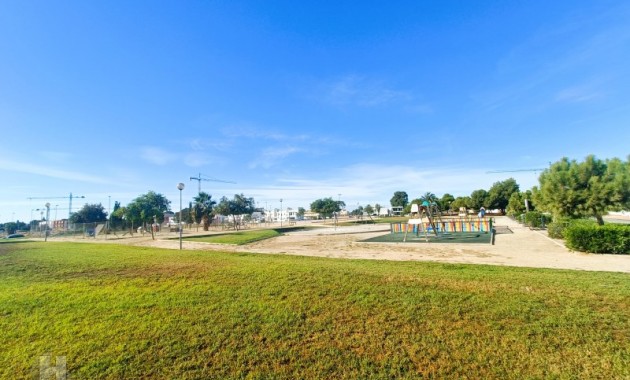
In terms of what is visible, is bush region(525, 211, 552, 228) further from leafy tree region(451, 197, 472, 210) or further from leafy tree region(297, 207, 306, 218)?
leafy tree region(297, 207, 306, 218)

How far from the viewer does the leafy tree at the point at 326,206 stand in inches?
3716

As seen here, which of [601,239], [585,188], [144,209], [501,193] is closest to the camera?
[601,239]

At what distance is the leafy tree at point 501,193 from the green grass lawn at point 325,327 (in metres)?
77.3

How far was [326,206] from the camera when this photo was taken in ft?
319

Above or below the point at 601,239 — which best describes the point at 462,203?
above

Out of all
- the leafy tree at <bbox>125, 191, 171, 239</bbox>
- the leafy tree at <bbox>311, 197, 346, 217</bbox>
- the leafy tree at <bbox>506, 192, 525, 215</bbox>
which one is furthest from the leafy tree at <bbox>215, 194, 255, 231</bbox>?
the leafy tree at <bbox>506, 192, 525, 215</bbox>

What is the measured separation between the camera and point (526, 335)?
3.64 metres

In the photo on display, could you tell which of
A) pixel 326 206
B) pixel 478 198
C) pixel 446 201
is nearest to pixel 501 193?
pixel 478 198

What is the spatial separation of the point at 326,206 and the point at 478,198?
156 feet

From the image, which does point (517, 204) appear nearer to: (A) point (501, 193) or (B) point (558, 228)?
(A) point (501, 193)

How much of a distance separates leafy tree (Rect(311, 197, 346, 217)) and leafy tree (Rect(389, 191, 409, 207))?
58.4 m

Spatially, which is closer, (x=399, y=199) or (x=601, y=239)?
(x=601, y=239)

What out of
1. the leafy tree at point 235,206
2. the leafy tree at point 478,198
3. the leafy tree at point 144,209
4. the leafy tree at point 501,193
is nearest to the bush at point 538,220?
the leafy tree at point 144,209

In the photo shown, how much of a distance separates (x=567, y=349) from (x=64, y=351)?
629cm
